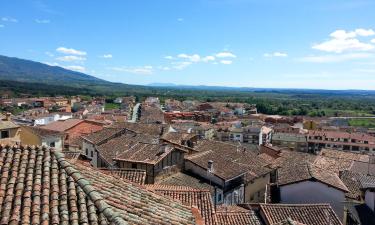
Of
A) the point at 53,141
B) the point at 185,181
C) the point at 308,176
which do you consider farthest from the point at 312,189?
the point at 53,141

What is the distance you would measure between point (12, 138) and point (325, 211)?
77.9 feet

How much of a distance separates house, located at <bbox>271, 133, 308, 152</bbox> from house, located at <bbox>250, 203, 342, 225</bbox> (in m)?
60.9

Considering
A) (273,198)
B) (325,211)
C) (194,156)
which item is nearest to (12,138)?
(194,156)

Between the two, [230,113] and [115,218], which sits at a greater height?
[115,218]

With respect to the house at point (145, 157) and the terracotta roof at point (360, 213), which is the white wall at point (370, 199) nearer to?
the terracotta roof at point (360, 213)

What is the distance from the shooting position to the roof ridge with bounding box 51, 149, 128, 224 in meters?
5.33

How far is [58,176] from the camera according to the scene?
6.09 metres

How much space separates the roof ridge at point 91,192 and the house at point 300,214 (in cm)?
1396

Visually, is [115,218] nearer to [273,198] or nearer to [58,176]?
[58,176]

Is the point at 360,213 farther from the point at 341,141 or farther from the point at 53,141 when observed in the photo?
the point at 341,141

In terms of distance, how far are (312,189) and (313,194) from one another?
0.35 metres

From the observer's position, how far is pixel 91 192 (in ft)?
19.0

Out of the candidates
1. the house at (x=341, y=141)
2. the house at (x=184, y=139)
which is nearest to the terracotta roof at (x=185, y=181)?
the house at (x=184, y=139)

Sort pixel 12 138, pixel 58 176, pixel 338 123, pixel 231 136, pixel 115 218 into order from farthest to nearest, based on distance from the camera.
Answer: pixel 338 123 < pixel 231 136 < pixel 12 138 < pixel 58 176 < pixel 115 218
